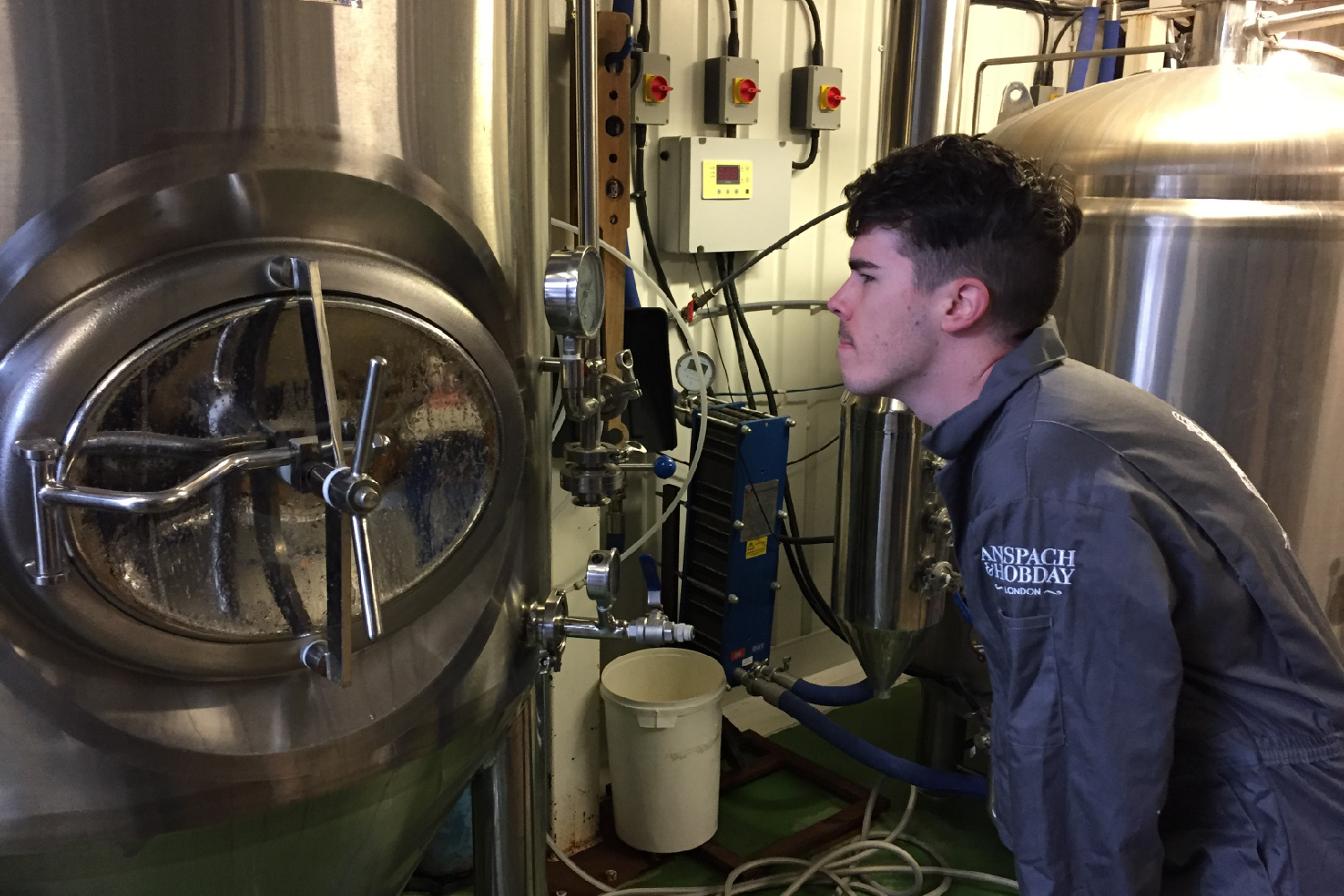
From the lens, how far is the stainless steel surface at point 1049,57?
6.11 ft

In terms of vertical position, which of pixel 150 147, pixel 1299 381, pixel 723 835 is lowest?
pixel 723 835

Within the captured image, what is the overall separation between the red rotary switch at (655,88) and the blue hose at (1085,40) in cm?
117

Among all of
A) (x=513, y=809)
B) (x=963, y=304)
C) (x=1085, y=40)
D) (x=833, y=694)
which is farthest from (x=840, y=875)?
(x=1085, y=40)

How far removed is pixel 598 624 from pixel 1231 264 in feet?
3.58

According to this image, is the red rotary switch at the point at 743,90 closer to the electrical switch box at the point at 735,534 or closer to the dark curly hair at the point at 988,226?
the electrical switch box at the point at 735,534

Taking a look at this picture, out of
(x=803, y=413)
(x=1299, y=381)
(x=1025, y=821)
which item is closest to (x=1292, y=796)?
(x=1025, y=821)

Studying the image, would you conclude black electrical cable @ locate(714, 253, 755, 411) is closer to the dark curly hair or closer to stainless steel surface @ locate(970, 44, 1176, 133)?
stainless steel surface @ locate(970, 44, 1176, 133)

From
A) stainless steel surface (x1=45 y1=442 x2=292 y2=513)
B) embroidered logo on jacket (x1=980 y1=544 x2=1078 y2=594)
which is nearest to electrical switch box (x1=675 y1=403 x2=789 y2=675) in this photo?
embroidered logo on jacket (x1=980 y1=544 x2=1078 y2=594)

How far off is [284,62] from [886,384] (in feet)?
2.34

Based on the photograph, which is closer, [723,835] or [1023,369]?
[1023,369]

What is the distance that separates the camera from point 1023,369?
1041mm

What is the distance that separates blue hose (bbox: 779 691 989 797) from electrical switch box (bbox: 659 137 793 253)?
911 millimetres

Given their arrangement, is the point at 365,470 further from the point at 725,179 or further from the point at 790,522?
the point at 790,522

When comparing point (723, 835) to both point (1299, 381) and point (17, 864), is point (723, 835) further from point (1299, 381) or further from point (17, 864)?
point (17, 864)
